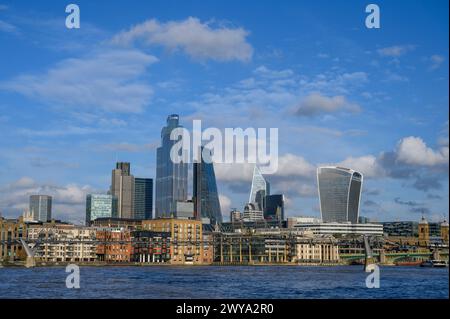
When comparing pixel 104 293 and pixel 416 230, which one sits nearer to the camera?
pixel 104 293

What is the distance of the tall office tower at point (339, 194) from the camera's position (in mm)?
Result: 172125

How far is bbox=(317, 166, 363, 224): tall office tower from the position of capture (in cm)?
17212

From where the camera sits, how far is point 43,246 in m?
127

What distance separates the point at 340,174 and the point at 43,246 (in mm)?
78411

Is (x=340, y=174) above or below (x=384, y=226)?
above

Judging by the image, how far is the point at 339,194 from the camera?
174m

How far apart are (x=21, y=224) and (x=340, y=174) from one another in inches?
3228

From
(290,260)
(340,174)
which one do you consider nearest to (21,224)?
(290,260)

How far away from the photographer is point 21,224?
125 meters
